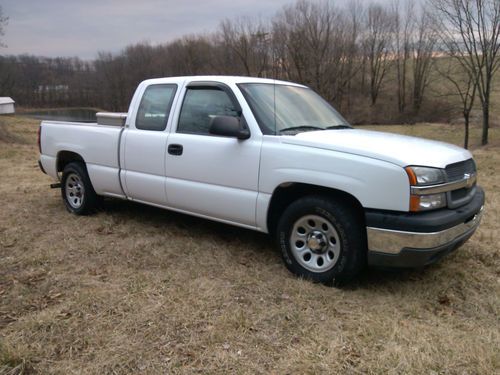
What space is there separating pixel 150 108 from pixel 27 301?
2.52 m

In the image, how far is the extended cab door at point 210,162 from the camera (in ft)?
13.4

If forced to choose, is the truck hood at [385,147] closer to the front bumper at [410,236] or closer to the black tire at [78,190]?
the front bumper at [410,236]

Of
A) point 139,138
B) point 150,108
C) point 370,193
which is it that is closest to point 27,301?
point 139,138

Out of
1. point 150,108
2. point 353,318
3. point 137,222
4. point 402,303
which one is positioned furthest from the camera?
point 137,222

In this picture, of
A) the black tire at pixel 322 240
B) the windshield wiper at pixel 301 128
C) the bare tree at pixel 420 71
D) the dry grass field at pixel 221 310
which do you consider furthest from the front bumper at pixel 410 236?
the bare tree at pixel 420 71

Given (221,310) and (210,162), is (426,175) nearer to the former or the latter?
(221,310)

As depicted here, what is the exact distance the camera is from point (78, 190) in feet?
Answer: 20.0

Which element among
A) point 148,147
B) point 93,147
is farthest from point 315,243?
point 93,147

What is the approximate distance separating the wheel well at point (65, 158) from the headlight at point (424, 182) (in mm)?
4545

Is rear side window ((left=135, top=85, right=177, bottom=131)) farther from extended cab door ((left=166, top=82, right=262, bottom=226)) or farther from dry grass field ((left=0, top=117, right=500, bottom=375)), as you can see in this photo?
dry grass field ((left=0, top=117, right=500, bottom=375))

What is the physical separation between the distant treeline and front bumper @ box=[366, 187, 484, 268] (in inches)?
1175

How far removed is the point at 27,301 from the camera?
3477mm

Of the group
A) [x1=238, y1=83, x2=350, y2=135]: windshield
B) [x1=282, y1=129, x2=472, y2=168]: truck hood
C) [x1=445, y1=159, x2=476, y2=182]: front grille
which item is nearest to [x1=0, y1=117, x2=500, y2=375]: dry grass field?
[x1=445, y1=159, x2=476, y2=182]: front grille

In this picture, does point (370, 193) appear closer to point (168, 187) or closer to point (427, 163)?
point (427, 163)
